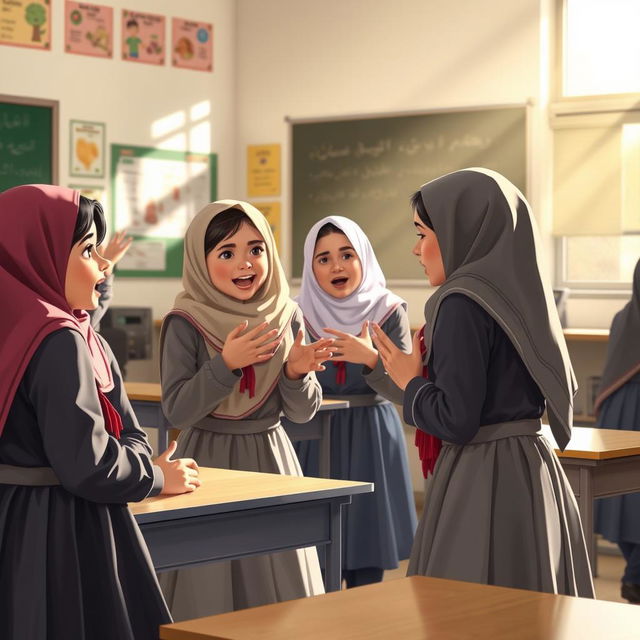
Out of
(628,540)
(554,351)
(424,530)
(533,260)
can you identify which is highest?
(533,260)

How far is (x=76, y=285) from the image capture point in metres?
2.03

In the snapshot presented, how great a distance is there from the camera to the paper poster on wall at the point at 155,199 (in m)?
7.04

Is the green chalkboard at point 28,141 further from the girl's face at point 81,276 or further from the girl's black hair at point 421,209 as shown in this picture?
the girl's face at point 81,276

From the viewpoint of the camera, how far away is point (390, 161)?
7.07 m

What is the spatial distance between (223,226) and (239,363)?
41 cm

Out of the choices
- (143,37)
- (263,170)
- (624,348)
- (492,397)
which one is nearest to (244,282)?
(492,397)

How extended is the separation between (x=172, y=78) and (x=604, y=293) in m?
2.84

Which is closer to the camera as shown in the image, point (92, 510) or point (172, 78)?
point (92, 510)

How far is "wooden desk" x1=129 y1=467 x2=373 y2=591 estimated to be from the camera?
90.3 inches

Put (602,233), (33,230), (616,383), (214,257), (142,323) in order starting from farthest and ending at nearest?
(142,323)
(602,233)
(616,383)
(214,257)
(33,230)

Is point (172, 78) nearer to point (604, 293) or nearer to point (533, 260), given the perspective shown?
point (604, 293)

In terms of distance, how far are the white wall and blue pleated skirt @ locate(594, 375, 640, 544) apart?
332 cm

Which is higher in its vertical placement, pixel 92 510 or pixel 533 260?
pixel 533 260

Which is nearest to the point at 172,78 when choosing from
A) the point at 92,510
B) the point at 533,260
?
the point at 533,260
